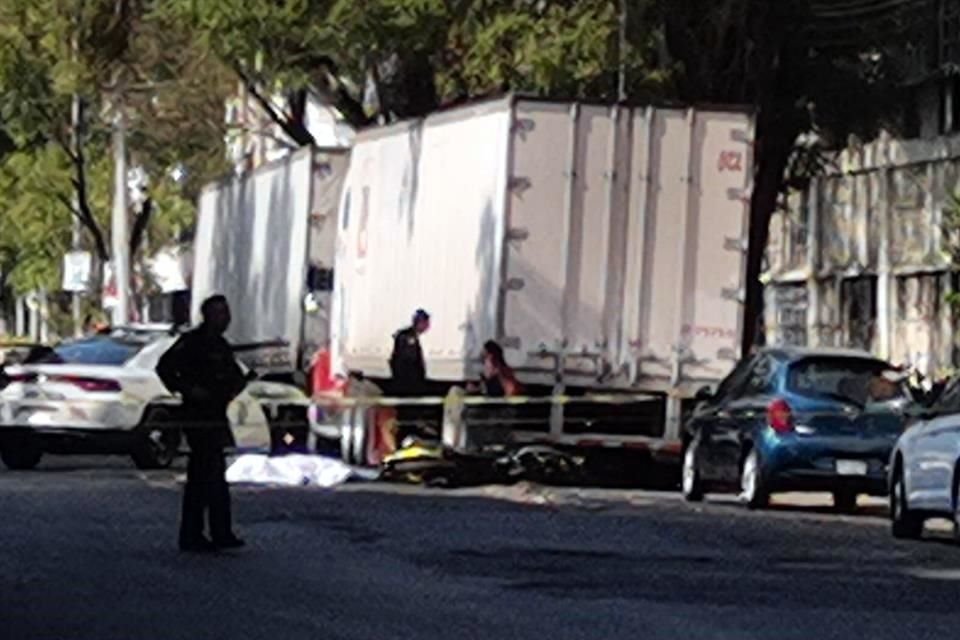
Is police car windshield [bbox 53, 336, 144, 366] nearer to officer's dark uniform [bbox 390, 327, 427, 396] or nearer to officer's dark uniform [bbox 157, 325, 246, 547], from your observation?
officer's dark uniform [bbox 390, 327, 427, 396]

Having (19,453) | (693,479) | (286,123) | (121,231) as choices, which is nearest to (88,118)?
(121,231)

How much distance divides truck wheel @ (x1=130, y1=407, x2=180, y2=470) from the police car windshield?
790 millimetres

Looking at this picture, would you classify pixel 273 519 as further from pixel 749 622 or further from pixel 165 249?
pixel 165 249

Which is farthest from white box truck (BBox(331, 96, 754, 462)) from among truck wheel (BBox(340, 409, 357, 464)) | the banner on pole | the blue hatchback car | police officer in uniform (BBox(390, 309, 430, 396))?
the banner on pole

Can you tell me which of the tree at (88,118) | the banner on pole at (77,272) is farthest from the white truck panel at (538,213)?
the banner on pole at (77,272)

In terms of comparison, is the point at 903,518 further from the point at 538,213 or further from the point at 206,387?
the point at 538,213

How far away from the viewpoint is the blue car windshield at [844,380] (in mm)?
29781

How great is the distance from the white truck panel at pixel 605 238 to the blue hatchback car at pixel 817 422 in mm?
2473

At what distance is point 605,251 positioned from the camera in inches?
1288

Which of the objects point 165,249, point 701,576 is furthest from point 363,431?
point 165,249

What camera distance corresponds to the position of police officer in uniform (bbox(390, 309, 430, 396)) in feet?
113

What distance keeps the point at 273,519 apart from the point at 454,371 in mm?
8953

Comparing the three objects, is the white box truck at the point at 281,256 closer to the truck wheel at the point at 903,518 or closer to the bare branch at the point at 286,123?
the bare branch at the point at 286,123

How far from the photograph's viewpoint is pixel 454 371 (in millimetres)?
34656
